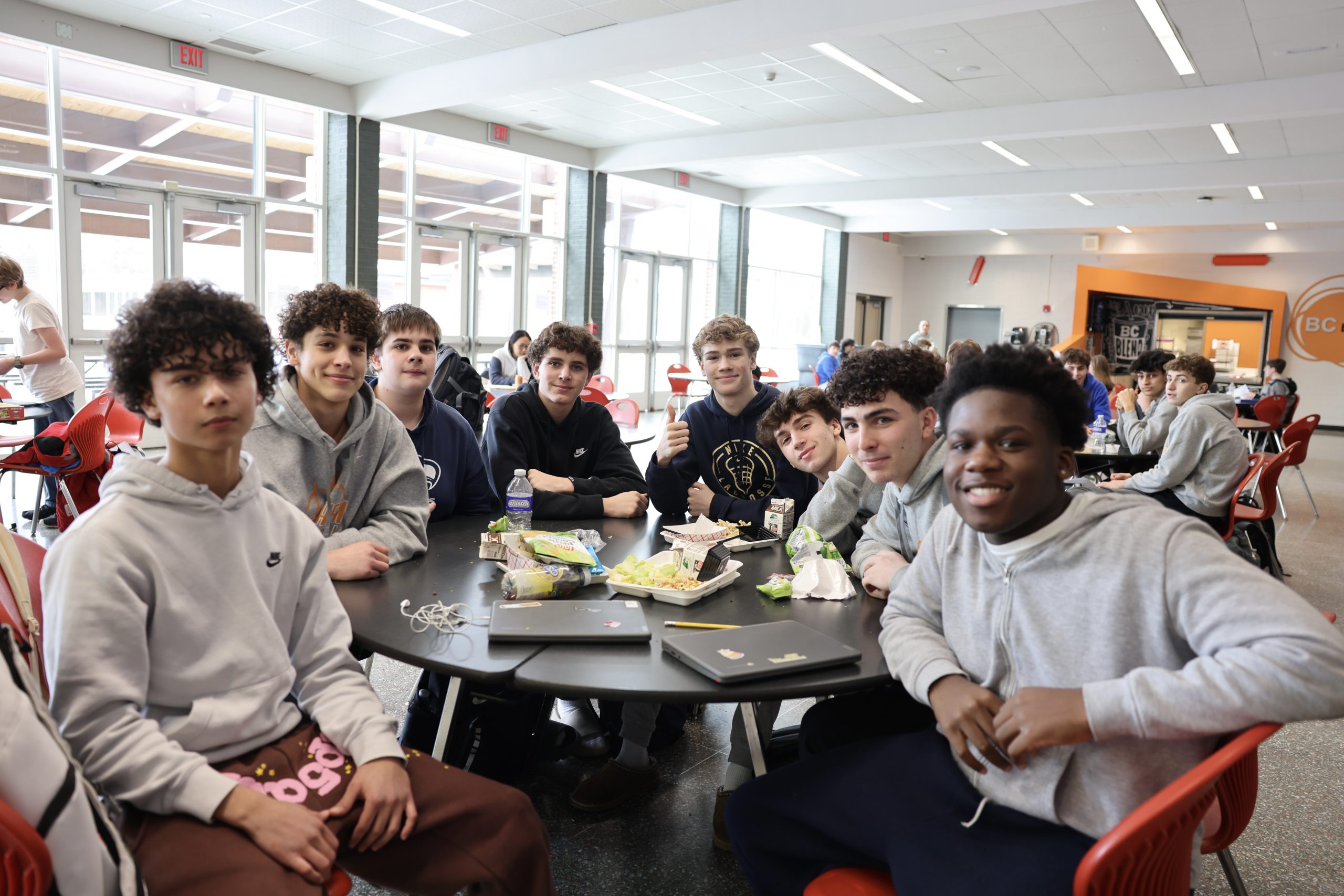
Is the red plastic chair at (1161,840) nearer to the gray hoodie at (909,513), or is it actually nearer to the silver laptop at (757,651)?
the silver laptop at (757,651)

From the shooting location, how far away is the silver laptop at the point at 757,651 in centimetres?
150

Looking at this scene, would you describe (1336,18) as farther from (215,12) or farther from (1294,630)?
(215,12)

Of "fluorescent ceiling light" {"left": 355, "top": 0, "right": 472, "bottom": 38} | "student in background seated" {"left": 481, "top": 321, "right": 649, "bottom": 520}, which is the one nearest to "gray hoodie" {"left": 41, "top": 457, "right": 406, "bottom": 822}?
"student in background seated" {"left": 481, "top": 321, "right": 649, "bottom": 520}

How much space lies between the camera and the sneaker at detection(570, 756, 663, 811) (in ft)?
Result: 7.81

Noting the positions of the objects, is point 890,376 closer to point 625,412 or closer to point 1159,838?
point 1159,838

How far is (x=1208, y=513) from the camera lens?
445cm

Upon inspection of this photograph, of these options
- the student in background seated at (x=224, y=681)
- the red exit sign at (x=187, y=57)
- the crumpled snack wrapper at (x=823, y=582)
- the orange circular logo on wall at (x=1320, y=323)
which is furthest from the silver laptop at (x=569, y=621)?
the orange circular logo on wall at (x=1320, y=323)

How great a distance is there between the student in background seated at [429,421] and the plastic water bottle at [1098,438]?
13.6 ft

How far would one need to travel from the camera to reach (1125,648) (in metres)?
1.23

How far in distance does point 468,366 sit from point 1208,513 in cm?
399

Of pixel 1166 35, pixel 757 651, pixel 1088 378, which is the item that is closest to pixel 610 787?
pixel 757 651

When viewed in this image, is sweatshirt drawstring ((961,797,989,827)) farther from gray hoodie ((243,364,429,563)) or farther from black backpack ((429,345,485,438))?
black backpack ((429,345,485,438))

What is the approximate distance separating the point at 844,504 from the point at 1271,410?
8.78m

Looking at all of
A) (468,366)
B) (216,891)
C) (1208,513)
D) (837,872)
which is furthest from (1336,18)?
(216,891)
